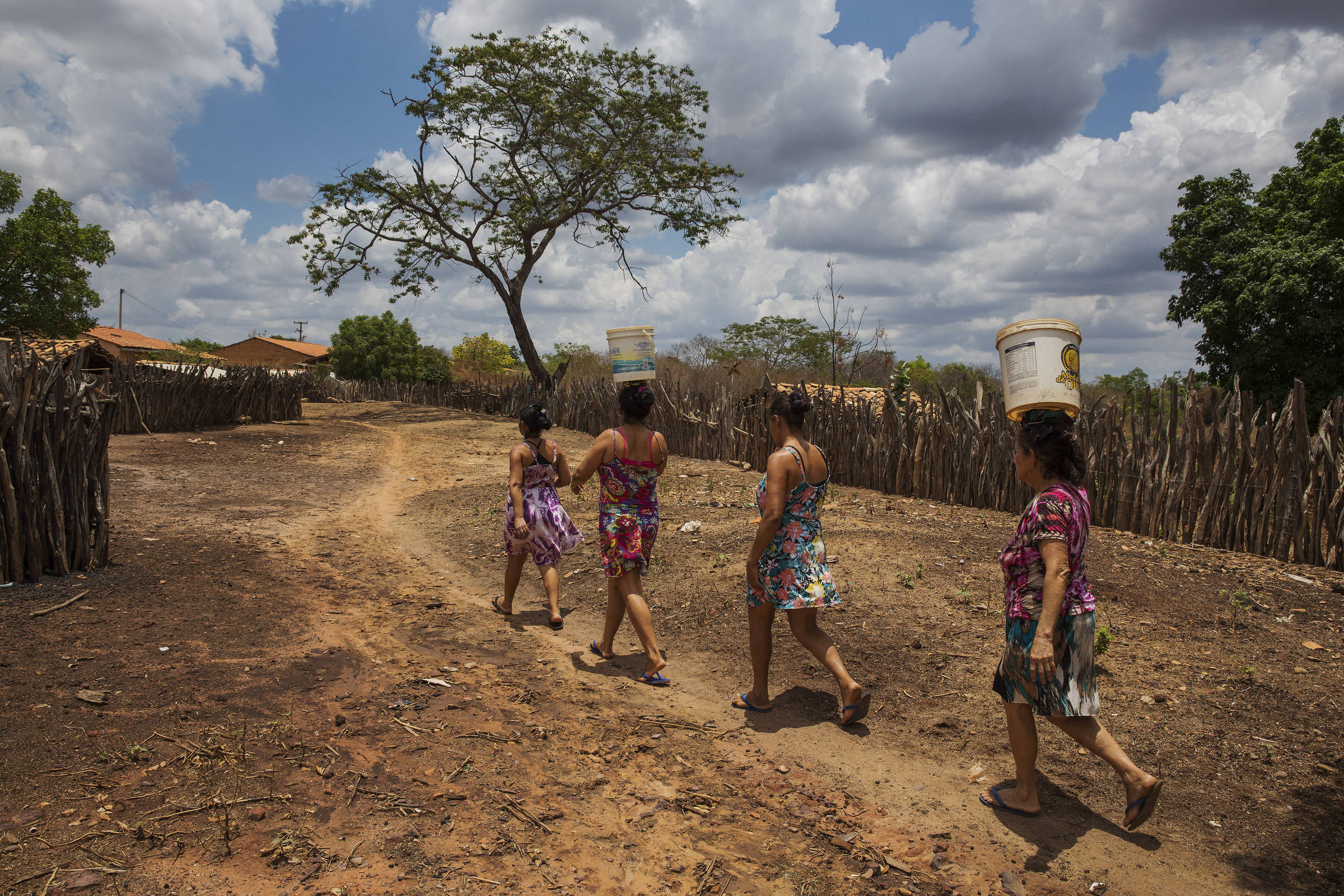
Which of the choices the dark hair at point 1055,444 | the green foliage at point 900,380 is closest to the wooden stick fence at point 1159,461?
the green foliage at point 900,380

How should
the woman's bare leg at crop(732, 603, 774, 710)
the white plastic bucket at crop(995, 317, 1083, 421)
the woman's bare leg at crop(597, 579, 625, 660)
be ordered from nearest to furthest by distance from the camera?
the white plastic bucket at crop(995, 317, 1083, 421)
the woman's bare leg at crop(732, 603, 774, 710)
the woman's bare leg at crop(597, 579, 625, 660)

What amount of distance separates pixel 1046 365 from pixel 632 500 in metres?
2.16

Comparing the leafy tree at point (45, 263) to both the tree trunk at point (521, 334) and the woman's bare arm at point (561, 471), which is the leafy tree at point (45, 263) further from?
the woman's bare arm at point (561, 471)

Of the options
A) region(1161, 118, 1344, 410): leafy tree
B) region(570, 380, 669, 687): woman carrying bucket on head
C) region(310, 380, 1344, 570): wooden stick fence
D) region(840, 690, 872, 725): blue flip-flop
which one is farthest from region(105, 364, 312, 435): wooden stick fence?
region(1161, 118, 1344, 410): leafy tree

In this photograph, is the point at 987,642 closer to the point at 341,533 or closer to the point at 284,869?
the point at 284,869

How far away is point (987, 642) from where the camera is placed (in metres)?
4.15

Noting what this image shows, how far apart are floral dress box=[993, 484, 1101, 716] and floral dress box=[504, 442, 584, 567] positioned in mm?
2913

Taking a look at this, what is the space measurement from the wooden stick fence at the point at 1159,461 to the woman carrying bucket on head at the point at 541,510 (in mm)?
5111

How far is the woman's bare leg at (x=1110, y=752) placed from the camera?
8.06ft

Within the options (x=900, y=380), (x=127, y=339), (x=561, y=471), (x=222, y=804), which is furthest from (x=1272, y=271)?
(x=127, y=339)

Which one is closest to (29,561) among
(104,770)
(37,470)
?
(37,470)

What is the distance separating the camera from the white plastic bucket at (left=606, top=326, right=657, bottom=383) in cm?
396

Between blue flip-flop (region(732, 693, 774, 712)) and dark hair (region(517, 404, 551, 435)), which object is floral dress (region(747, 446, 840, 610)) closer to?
blue flip-flop (region(732, 693, 774, 712))

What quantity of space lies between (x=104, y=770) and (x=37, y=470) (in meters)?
2.74
